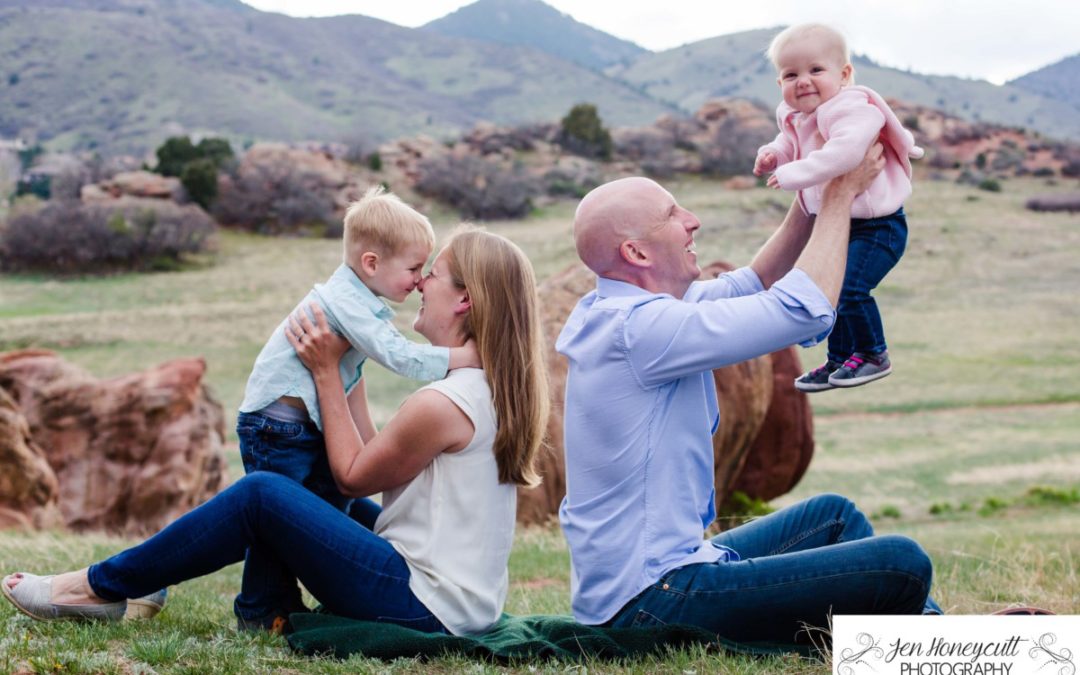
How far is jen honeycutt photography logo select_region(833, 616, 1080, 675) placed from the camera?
3080 millimetres

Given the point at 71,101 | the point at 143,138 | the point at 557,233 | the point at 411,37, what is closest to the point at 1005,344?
the point at 557,233

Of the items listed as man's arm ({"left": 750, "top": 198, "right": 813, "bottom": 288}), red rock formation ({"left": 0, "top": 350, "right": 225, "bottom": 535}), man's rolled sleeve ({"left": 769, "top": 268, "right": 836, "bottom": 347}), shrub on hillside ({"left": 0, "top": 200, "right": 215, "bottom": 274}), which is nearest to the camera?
man's rolled sleeve ({"left": 769, "top": 268, "right": 836, "bottom": 347})

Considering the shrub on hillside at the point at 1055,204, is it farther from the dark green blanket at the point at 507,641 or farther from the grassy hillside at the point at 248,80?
the dark green blanket at the point at 507,641

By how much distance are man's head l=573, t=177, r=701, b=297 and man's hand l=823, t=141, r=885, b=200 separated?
0.51 metres

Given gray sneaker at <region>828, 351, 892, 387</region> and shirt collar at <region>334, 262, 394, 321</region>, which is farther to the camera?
shirt collar at <region>334, 262, 394, 321</region>

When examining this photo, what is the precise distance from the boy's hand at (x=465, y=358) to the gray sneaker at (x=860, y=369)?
1.23 m

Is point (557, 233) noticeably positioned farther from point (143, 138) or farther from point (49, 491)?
point (143, 138)

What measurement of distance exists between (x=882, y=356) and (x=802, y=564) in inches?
34.2

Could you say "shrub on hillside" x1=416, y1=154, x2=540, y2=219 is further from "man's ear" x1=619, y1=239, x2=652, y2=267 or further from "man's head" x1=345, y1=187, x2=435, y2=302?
"man's ear" x1=619, y1=239, x2=652, y2=267

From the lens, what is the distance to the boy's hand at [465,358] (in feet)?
12.4

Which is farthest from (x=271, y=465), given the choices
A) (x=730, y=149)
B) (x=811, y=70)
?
(x=730, y=149)

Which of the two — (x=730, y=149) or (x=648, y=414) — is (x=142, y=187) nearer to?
(x=730, y=149)

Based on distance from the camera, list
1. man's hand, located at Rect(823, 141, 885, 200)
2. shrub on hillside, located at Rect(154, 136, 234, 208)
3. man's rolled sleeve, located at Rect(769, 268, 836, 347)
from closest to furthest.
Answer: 1. man's rolled sleeve, located at Rect(769, 268, 836, 347)
2. man's hand, located at Rect(823, 141, 885, 200)
3. shrub on hillside, located at Rect(154, 136, 234, 208)

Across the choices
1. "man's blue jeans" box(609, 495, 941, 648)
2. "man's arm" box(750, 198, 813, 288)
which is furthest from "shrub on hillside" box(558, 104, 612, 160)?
"man's blue jeans" box(609, 495, 941, 648)
